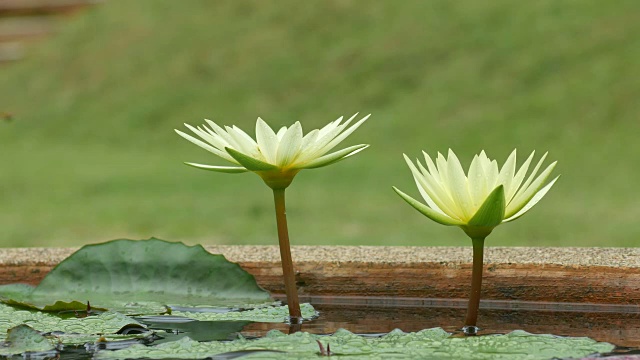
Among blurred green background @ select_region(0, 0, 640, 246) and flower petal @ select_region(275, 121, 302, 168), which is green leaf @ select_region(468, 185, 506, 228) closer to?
flower petal @ select_region(275, 121, 302, 168)

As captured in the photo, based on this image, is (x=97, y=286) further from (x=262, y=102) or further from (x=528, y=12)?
(x=528, y=12)

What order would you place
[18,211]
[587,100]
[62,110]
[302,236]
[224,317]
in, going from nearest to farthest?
[224,317]
[302,236]
[18,211]
[587,100]
[62,110]

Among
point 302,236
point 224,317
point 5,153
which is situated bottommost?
point 224,317

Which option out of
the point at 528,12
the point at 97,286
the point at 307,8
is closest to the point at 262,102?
the point at 307,8

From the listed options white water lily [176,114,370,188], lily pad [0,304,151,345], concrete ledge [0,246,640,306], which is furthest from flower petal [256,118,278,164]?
concrete ledge [0,246,640,306]

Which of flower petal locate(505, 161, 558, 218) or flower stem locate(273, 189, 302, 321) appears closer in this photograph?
flower petal locate(505, 161, 558, 218)
